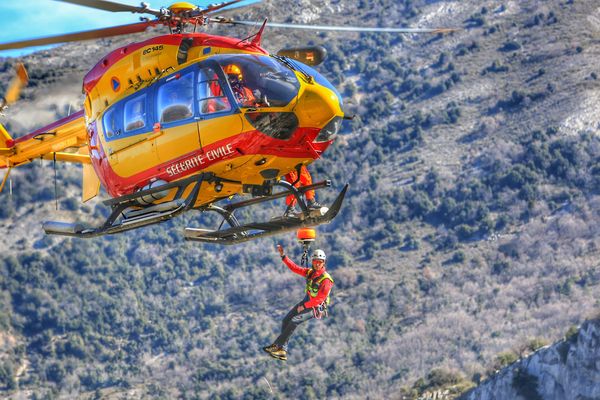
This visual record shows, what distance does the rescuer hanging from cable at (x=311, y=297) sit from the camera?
2992 cm

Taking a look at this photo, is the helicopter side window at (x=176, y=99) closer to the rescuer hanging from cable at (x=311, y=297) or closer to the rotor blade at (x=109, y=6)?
the rotor blade at (x=109, y=6)

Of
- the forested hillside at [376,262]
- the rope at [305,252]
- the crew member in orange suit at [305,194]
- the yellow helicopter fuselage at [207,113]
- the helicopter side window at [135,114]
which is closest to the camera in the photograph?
the yellow helicopter fuselage at [207,113]

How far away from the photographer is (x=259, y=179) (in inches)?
1062

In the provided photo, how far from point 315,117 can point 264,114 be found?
93 cm

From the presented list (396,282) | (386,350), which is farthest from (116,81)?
(396,282)

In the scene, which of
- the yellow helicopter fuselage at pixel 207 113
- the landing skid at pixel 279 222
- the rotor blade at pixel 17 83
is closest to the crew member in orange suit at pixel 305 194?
the landing skid at pixel 279 222

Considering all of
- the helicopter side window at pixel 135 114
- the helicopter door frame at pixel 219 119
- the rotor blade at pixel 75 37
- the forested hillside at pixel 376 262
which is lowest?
the helicopter door frame at pixel 219 119

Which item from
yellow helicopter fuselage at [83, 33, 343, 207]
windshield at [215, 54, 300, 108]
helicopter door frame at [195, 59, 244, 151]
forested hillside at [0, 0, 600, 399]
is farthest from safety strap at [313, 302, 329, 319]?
forested hillside at [0, 0, 600, 399]

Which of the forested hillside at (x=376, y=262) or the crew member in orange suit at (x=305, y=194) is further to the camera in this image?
the forested hillside at (x=376, y=262)

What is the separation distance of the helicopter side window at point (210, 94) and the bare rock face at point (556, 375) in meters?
34.7

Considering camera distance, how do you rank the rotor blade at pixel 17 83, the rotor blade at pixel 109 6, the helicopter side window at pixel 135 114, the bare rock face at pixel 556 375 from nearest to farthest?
the rotor blade at pixel 109 6, the helicopter side window at pixel 135 114, the rotor blade at pixel 17 83, the bare rock face at pixel 556 375

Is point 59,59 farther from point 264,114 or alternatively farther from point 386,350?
point 264,114

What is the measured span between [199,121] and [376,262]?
64742 mm

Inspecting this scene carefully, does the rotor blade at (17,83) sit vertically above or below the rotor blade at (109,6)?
above
